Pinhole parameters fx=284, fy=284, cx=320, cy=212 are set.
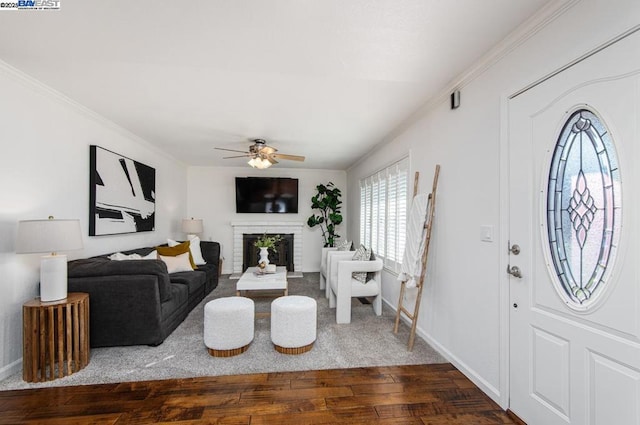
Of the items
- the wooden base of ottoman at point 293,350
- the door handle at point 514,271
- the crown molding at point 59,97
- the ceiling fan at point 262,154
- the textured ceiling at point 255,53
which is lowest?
the wooden base of ottoman at point 293,350

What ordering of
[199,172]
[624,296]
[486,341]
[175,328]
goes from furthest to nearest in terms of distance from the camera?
[199,172]
[175,328]
[486,341]
[624,296]

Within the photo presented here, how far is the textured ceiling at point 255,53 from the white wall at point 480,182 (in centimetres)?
21

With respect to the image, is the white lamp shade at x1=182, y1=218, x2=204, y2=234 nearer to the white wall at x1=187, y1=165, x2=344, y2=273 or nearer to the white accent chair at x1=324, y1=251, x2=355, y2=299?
the white wall at x1=187, y1=165, x2=344, y2=273

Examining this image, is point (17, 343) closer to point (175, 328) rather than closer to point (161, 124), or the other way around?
point (175, 328)

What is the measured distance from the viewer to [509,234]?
1958mm

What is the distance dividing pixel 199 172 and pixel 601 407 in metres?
7.04

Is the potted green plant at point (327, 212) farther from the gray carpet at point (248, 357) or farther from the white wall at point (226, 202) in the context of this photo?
the gray carpet at point (248, 357)

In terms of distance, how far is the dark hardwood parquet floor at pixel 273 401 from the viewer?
187cm

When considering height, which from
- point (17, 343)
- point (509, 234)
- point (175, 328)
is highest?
point (509, 234)

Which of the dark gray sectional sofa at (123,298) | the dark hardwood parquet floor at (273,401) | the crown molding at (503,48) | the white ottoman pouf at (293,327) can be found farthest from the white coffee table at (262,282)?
the crown molding at (503,48)

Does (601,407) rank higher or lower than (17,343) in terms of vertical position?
higher

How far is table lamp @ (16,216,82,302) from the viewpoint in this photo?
86.0 inches

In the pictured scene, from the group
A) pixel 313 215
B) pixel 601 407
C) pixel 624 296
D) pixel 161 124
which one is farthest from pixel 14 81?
pixel 313 215

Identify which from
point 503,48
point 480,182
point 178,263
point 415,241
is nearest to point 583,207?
point 480,182
